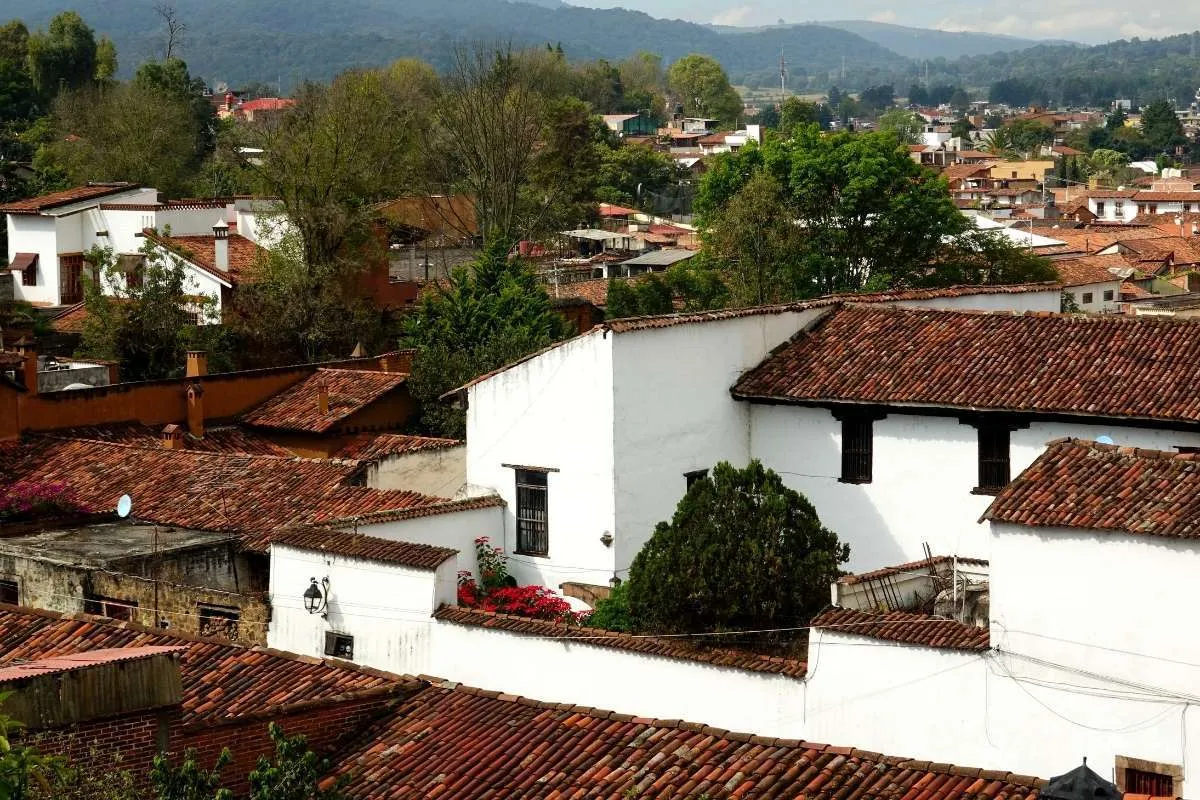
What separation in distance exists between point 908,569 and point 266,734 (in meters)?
9.17

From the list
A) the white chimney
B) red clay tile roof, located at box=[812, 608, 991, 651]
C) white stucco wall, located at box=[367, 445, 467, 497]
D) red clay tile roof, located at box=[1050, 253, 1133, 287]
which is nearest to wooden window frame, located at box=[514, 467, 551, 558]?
white stucco wall, located at box=[367, 445, 467, 497]

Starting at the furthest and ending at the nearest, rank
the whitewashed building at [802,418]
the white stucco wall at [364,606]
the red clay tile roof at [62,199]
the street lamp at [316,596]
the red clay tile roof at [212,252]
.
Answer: the red clay tile roof at [62,199]
the red clay tile roof at [212,252]
the whitewashed building at [802,418]
the street lamp at [316,596]
the white stucco wall at [364,606]

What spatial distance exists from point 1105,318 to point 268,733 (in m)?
14.9

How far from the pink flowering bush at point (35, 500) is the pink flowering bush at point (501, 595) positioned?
6255 millimetres

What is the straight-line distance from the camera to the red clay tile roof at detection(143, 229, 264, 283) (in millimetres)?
41062

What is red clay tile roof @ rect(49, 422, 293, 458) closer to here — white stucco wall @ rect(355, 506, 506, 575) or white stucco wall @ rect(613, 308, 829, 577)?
white stucco wall @ rect(355, 506, 506, 575)

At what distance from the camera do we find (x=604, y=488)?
2417 centimetres

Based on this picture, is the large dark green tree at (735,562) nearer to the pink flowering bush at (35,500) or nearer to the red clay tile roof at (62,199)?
the pink flowering bush at (35,500)

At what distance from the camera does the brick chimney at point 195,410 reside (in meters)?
32.4

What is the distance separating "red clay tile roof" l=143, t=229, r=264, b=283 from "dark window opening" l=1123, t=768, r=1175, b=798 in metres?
28.9

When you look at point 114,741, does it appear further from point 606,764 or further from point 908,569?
point 908,569

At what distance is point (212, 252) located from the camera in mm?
43469

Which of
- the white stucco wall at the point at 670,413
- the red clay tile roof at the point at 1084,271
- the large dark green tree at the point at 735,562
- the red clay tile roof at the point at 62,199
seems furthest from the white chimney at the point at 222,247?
the large dark green tree at the point at 735,562

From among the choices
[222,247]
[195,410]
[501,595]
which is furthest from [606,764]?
[222,247]
